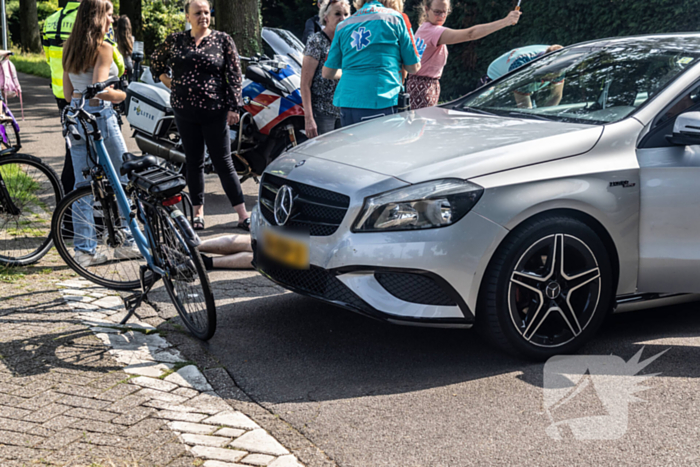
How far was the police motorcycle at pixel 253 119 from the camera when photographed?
7492 millimetres

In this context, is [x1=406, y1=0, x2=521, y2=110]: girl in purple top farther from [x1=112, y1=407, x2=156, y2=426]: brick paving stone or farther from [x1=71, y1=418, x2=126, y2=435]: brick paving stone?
[x1=71, y1=418, x2=126, y2=435]: brick paving stone

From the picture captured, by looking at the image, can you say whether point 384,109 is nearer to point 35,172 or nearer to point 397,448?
point 35,172

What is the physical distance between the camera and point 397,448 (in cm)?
302

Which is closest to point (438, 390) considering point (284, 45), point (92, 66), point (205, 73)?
point (205, 73)

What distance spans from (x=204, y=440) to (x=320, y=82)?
419 centimetres

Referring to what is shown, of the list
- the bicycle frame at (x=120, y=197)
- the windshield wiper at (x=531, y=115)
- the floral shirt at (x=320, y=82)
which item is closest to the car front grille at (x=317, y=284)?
the bicycle frame at (x=120, y=197)

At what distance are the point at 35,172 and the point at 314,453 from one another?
3474 mm

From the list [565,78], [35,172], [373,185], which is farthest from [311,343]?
[35,172]

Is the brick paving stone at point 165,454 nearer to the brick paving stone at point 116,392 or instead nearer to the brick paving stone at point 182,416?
the brick paving stone at point 182,416

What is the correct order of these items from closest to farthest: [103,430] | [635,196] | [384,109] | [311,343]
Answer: [103,430] < [635,196] < [311,343] < [384,109]

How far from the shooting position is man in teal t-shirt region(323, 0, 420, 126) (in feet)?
18.7

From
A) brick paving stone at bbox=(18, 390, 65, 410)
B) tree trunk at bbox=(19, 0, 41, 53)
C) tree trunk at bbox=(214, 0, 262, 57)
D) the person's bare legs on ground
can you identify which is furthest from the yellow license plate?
tree trunk at bbox=(19, 0, 41, 53)

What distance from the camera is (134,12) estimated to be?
20172 millimetres

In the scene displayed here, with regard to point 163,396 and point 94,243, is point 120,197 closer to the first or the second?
point 94,243
